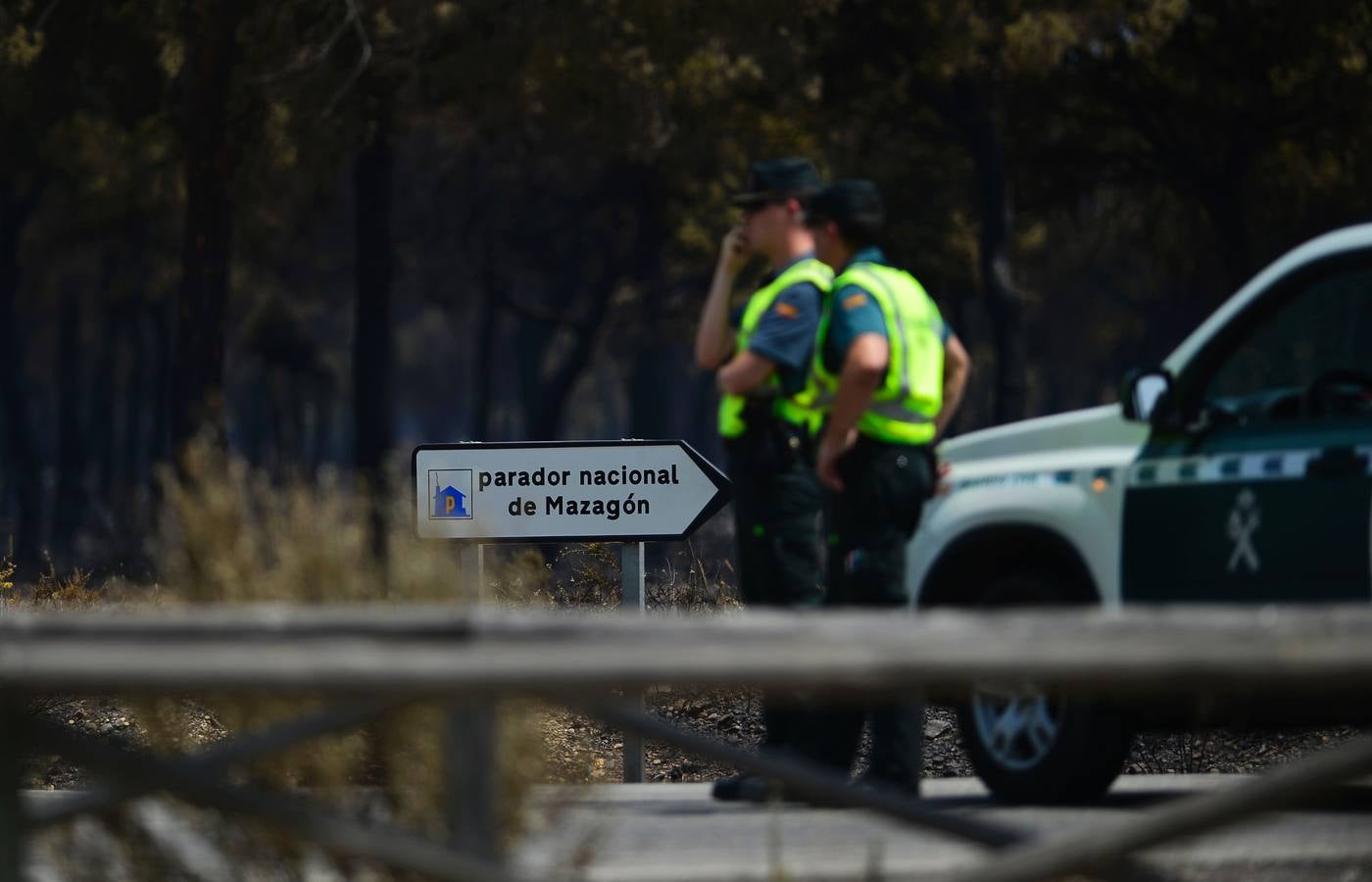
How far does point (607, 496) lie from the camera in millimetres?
8922

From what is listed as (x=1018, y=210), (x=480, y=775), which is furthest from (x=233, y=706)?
(x=1018, y=210)

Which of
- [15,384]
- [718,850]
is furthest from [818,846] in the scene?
[15,384]

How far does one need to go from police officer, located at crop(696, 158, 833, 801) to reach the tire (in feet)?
2.09

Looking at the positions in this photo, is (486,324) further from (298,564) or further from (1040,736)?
(298,564)

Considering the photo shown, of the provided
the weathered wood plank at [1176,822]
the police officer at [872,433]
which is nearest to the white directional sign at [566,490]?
the police officer at [872,433]

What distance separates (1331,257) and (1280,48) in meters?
19.9

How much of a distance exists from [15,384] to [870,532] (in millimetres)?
32963

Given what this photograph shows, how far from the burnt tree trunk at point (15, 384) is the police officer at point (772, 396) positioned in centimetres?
2735

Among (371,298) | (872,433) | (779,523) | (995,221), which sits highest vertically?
(995,221)

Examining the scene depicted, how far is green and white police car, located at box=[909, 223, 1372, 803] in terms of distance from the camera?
6484 mm

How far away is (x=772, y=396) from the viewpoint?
7.09 metres

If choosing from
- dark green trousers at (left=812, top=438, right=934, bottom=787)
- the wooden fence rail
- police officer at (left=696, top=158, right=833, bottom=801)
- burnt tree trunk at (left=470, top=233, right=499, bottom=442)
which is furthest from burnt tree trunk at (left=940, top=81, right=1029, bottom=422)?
the wooden fence rail

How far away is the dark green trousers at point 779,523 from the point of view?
23.1 ft

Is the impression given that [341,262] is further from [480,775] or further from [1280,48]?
[480,775]
